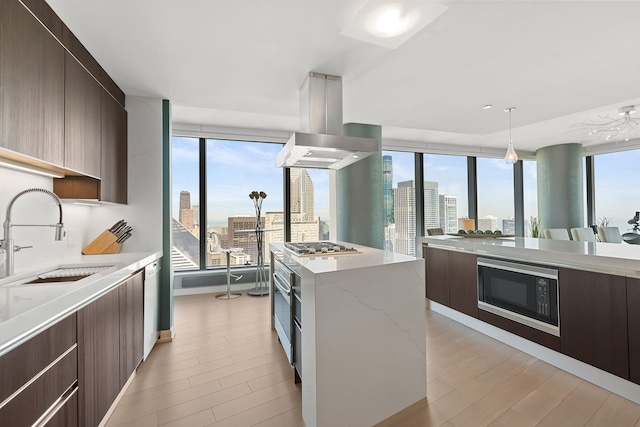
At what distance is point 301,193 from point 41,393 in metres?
4.31

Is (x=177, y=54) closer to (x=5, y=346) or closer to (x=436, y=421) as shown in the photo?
(x=5, y=346)

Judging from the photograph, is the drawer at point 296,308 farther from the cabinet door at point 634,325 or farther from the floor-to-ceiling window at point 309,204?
the floor-to-ceiling window at point 309,204

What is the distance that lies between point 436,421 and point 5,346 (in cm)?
200

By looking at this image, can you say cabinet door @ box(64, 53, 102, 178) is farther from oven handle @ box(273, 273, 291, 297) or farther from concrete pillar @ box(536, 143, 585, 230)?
concrete pillar @ box(536, 143, 585, 230)

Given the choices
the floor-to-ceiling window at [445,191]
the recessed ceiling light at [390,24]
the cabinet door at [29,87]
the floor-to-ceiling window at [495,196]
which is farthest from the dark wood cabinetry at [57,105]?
the floor-to-ceiling window at [495,196]

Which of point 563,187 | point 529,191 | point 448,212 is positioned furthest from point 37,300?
point 529,191

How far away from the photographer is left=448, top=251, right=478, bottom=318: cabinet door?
120 inches

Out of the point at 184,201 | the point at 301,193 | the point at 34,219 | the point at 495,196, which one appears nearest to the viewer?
the point at 34,219

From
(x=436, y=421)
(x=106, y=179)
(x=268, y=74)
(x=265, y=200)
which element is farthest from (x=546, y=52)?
(x=265, y=200)

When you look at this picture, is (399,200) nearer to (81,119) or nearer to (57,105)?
(81,119)

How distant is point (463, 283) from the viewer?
318 centimetres

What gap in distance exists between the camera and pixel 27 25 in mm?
1454

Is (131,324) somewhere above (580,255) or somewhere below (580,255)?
below

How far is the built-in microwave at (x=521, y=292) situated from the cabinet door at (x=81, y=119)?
3.40 meters
